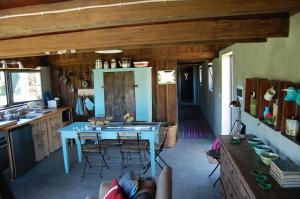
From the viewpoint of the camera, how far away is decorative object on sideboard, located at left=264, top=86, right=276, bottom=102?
2438 mm

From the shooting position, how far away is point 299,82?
1.96m

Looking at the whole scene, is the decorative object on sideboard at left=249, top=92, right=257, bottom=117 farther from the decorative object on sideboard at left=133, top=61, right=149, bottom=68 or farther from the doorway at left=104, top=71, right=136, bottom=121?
the doorway at left=104, top=71, right=136, bottom=121

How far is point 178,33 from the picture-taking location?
2336 mm

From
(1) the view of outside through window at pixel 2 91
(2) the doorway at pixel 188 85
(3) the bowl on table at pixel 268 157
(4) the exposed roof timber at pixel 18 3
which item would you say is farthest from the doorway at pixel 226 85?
(2) the doorway at pixel 188 85

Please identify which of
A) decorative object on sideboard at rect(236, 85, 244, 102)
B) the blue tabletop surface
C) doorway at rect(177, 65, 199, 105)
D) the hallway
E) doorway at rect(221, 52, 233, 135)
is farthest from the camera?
doorway at rect(177, 65, 199, 105)

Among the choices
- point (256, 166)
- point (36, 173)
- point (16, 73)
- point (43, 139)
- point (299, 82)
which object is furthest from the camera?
point (16, 73)

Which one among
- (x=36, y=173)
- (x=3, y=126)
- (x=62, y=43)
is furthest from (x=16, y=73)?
(x=62, y=43)

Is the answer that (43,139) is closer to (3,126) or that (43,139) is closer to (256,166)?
(3,126)

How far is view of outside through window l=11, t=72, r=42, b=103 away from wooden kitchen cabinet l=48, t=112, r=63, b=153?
870 millimetres

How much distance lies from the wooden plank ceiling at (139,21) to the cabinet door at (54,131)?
9.37 ft

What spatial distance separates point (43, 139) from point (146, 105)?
234cm

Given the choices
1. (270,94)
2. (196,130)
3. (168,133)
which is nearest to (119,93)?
(168,133)

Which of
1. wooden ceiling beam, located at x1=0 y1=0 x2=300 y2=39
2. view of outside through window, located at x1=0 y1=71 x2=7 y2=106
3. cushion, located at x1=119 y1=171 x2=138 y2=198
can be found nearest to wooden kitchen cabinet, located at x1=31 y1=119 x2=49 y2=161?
view of outside through window, located at x1=0 y1=71 x2=7 y2=106

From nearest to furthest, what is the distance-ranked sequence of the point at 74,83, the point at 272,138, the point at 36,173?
the point at 272,138, the point at 36,173, the point at 74,83
